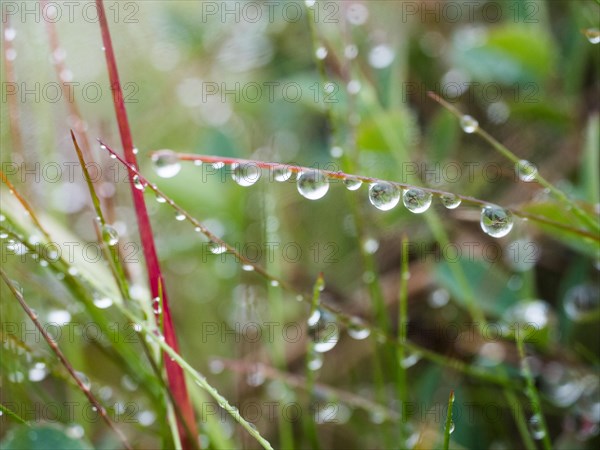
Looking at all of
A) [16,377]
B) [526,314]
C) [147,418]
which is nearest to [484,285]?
[526,314]

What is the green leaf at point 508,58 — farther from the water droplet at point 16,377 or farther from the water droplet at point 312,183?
the water droplet at point 16,377

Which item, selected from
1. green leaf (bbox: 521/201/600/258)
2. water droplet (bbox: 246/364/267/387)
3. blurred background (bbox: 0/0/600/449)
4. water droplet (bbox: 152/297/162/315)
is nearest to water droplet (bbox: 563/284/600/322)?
blurred background (bbox: 0/0/600/449)

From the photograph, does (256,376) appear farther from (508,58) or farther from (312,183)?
(508,58)

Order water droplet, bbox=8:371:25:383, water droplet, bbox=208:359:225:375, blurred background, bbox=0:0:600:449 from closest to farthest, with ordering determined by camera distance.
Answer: water droplet, bbox=8:371:25:383 < blurred background, bbox=0:0:600:449 < water droplet, bbox=208:359:225:375

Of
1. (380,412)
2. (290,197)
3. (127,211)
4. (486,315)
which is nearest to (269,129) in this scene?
(290,197)

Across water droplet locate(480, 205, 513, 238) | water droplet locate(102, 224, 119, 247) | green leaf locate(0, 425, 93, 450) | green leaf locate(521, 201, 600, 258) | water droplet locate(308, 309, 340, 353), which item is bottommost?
water droplet locate(308, 309, 340, 353)

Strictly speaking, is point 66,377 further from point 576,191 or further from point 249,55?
point 249,55

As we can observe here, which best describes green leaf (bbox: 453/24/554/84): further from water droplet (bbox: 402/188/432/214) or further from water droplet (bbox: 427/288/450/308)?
water droplet (bbox: 402/188/432/214)
